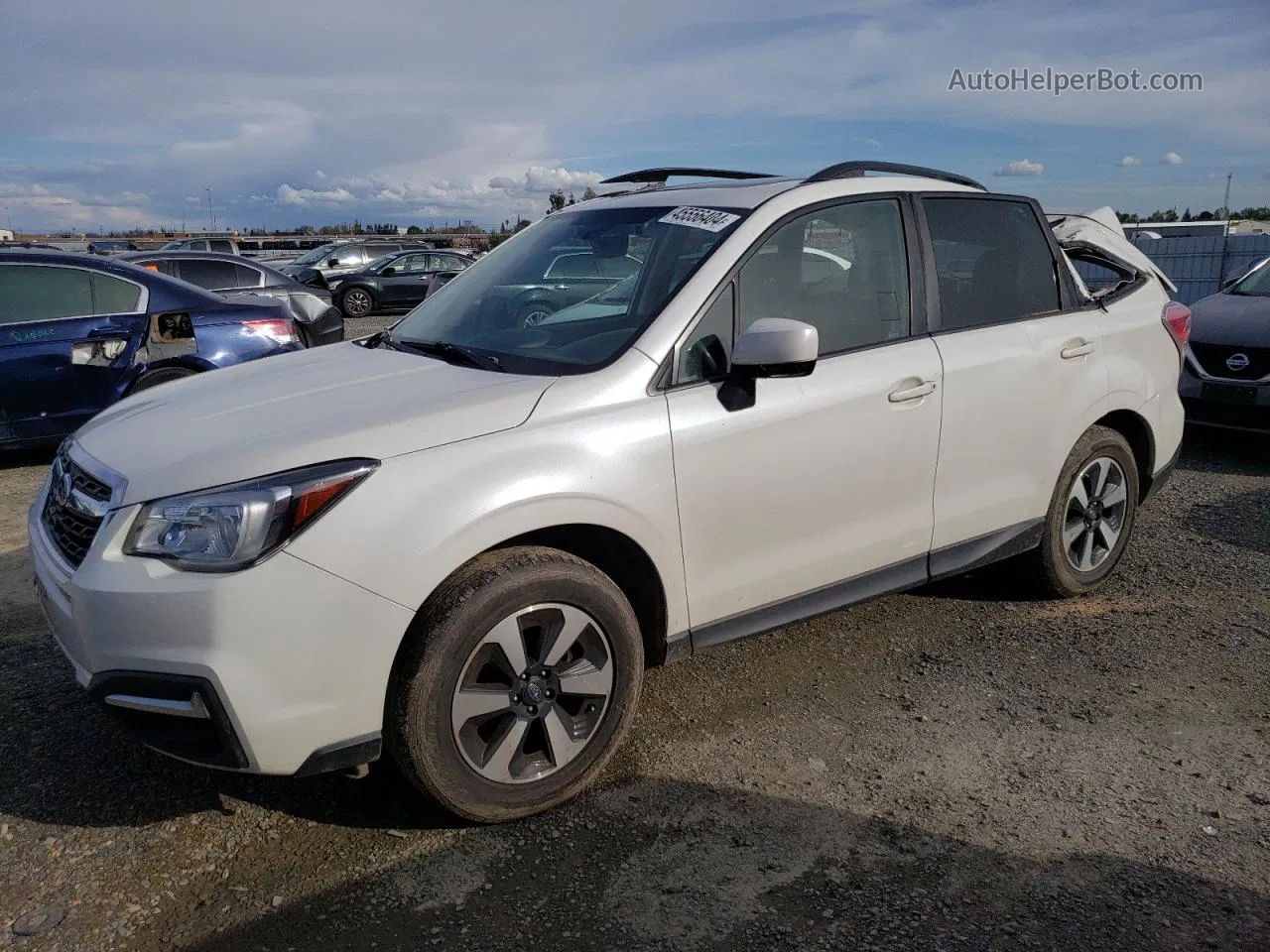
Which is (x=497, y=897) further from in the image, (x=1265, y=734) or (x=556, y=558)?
(x=1265, y=734)

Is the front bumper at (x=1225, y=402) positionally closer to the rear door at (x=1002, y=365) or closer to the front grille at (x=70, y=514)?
the rear door at (x=1002, y=365)

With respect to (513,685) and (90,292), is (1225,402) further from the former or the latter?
(90,292)

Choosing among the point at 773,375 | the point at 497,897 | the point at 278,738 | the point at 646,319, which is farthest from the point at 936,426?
the point at 278,738

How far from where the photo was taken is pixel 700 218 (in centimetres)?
351

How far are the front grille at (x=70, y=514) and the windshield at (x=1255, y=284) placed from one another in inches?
338

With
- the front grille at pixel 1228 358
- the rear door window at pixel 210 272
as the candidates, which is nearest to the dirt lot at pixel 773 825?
the front grille at pixel 1228 358

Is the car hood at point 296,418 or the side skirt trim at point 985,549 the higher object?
the car hood at point 296,418

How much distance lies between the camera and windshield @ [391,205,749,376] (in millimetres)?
3248

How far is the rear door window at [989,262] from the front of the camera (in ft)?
12.7

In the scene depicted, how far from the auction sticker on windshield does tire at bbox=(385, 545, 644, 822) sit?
130cm

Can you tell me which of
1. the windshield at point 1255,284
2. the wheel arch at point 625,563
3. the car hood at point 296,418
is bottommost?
the windshield at point 1255,284

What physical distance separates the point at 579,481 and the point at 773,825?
3.72 feet

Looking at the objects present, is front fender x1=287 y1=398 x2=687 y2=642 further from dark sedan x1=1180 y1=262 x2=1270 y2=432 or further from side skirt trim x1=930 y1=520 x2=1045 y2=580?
dark sedan x1=1180 y1=262 x2=1270 y2=432

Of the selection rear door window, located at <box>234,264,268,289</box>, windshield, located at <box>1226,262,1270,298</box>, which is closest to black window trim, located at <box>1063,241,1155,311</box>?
windshield, located at <box>1226,262,1270,298</box>
